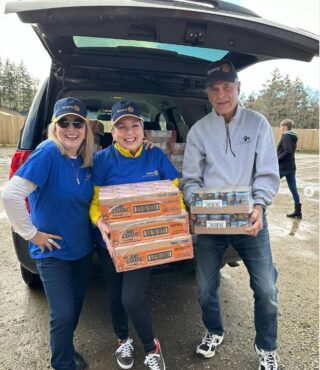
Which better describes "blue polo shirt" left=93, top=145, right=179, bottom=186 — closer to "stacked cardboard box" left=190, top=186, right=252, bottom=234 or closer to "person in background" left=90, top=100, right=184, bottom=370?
"person in background" left=90, top=100, right=184, bottom=370

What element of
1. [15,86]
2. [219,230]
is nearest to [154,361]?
[219,230]

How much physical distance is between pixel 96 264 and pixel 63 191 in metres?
0.68

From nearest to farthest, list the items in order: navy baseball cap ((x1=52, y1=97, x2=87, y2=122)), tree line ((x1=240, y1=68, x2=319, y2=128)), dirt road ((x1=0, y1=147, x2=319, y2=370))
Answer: navy baseball cap ((x1=52, y1=97, x2=87, y2=122))
dirt road ((x1=0, y1=147, x2=319, y2=370))
tree line ((x1=240, y1=68, x2=319, y2=128))

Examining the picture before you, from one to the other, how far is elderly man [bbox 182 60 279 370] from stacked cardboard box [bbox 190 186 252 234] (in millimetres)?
98

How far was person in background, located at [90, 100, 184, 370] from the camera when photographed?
1986 millimetres

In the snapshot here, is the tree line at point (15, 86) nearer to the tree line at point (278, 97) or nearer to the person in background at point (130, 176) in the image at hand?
the tree line at point (278, 97)

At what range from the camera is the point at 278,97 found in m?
48.4

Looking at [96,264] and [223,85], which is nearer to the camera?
[223,85]

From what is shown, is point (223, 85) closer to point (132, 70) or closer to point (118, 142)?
point (118, 142)

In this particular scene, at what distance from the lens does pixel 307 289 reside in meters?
3.36

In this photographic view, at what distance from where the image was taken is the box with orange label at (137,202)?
70.6 inches

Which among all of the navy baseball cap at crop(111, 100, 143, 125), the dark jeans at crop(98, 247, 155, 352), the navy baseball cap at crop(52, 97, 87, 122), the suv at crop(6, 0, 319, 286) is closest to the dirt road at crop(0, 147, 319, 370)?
the dark jeans at crop(98, 247, 155, 352)

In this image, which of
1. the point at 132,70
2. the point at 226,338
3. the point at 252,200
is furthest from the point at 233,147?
the point at 226,338

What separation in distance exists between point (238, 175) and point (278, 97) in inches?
2020
